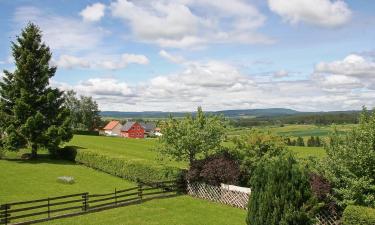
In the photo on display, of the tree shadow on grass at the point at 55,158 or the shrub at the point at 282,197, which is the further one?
the tree shadow on grass at the point at 55,158

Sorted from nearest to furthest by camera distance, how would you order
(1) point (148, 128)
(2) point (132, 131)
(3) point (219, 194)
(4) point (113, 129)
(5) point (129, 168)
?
(3) point (219, 194)
(5) point (129, 168)
(2) point (132, 131)
(4) point (113, 129)
(1) point (148, 128)

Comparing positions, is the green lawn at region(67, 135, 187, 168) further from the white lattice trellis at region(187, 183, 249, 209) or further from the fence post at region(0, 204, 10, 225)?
the fence post at region(0, 204, 10, 225)

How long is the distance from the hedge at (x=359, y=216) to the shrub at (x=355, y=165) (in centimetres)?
78

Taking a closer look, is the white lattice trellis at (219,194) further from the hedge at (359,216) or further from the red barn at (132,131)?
the red barn at (132,131)

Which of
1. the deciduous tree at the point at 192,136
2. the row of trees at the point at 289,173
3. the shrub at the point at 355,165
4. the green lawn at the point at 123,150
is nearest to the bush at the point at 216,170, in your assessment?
the row of trees at the point at 289,173

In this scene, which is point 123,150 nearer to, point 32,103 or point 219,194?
point 32,103

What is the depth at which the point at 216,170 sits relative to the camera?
30859 millimetres

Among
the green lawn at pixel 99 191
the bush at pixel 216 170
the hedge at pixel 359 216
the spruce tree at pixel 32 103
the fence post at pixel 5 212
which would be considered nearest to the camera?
the hedge at pixel 359 216

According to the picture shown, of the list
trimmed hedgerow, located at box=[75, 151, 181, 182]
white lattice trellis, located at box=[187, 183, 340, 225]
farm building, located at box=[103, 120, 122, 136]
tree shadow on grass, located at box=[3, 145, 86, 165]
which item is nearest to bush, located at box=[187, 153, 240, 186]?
white lattice trellis, located at box=[187, 183, 340, 225]

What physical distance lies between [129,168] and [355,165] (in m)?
24.4

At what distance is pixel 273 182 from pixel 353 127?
768 centimetres

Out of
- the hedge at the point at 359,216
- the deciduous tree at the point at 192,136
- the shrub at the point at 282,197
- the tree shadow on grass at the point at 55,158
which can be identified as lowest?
the tree shadow on grass at the point at 55,158

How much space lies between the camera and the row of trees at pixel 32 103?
156ft

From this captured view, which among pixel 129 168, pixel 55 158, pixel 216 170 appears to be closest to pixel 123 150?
pixel 55 158
